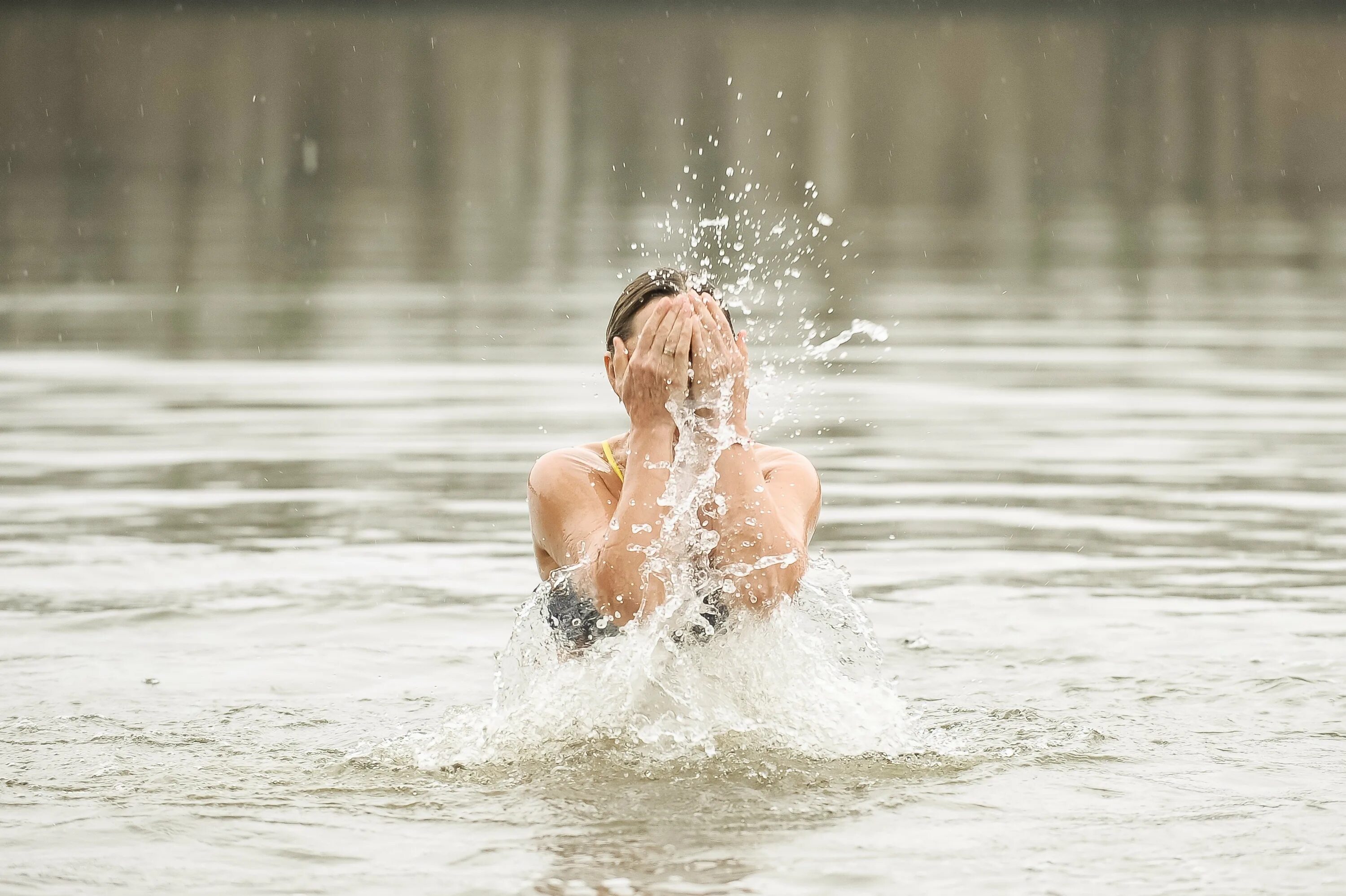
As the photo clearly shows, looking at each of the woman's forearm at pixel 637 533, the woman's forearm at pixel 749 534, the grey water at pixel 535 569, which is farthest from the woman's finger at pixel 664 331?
the grey water at pixel 535 569

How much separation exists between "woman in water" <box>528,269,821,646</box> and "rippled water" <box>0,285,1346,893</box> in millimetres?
464

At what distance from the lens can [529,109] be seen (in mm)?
56406

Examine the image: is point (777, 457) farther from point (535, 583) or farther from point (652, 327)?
point (535, 583)

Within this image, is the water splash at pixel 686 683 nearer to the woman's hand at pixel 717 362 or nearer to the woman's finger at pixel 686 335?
the woman's hand at pixel 717 362

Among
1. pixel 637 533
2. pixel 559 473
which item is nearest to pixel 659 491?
pixel 637 533

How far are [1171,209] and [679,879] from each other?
28.6 meters

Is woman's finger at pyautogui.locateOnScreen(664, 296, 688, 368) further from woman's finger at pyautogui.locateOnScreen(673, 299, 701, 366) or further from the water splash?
the water splash

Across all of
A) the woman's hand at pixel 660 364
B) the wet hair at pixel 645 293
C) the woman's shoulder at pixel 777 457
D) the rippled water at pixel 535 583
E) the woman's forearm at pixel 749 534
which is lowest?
the rippled water at pixel 535 583

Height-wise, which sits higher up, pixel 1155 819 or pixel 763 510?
pixel 763 510

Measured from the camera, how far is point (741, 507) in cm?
551

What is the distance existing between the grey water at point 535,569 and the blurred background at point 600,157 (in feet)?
0.70

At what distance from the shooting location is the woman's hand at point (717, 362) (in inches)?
214

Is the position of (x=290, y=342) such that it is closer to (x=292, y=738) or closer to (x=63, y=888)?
(x=292, y=738)

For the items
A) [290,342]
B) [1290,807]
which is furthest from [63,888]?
[290,342]
